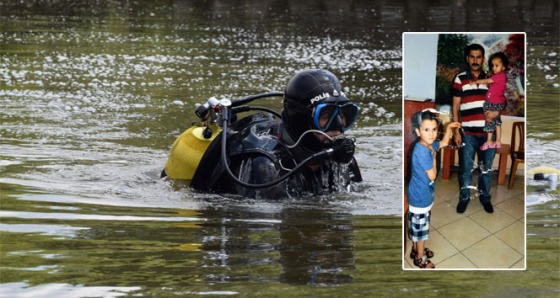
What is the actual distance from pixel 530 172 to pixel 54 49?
28.4 ft

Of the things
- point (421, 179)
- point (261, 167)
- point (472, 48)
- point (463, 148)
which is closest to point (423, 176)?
point (421, 179)

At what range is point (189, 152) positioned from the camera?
7.00 meters

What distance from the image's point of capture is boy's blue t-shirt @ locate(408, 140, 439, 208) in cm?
319

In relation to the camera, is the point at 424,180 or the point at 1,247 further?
the point at 1,247

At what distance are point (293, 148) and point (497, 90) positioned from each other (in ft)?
10.3

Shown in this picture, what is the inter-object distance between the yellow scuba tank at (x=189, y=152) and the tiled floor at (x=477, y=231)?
3810mm

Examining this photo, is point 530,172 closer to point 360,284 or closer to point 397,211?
point 397,211

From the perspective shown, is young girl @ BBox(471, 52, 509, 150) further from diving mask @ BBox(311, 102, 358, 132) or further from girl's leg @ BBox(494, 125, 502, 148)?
diving mask @ BBox(311, 102, 358, 132)

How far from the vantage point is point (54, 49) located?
571 inches

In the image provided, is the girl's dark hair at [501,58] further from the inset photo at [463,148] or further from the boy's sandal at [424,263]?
the boy's sandal at [424,263]

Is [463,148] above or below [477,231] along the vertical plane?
above

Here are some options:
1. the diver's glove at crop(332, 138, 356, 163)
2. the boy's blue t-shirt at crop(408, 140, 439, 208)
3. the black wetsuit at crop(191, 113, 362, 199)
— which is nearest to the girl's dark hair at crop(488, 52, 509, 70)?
the boy's blue t-shirt at crop(408, 140, 439, 208)

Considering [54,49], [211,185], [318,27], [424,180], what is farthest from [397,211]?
[318,27]

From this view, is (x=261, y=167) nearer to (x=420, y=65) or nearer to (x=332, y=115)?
(x=332, y=115)
